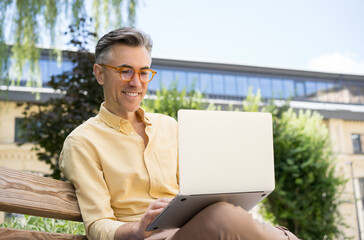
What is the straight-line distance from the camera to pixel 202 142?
127cm

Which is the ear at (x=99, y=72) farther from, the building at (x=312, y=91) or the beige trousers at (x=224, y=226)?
the building at (x=312, y=91)

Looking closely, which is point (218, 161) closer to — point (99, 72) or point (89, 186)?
point (89, 186)

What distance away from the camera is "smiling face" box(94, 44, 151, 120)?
1.75m

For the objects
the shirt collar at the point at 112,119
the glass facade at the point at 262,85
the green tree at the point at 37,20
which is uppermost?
the glass facade at the point at 262,85

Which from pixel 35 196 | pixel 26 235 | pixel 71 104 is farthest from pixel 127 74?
pixel 71 104

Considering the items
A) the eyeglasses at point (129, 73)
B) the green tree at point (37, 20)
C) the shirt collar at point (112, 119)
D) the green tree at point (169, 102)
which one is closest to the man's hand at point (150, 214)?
the shirt collar at point (112, 119)

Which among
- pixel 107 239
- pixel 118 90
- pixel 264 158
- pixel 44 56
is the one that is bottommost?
pixel 107 239

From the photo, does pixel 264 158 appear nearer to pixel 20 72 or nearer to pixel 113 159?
pixel 113 159

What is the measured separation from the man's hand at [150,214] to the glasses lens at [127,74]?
610mm

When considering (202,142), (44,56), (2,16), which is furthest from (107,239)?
(44,56)

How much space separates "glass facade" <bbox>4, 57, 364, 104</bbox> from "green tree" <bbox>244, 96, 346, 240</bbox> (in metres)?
12.4

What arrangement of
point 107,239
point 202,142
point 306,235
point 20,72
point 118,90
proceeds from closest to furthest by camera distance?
point 202,142 < point 107,239 < point 118,90 < point 20,72 < point 306,235

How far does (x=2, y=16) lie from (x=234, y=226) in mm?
4224

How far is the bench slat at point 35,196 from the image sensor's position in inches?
58.4
